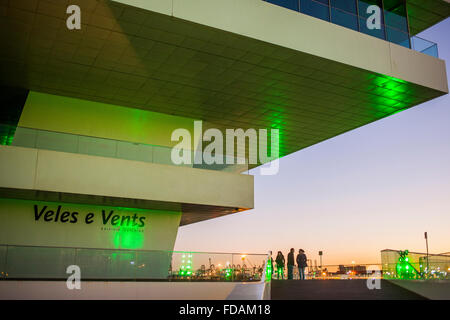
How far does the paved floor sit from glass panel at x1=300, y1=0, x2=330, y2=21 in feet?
28.4

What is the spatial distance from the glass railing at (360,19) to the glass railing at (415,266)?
829 cm

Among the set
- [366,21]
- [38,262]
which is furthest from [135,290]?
[366,21]

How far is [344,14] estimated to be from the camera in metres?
15.4

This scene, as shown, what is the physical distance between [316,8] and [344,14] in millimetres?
1119

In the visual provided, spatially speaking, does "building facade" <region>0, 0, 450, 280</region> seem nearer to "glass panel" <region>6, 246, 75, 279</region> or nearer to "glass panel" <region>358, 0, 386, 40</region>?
"glass panel" <region>358, 0, 386, 40</region>

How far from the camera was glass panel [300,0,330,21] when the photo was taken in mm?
14531

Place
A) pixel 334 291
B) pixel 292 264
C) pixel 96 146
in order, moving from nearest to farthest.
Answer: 1. pixel 334 291
2. pixel 96 146
3. pixel 292 264

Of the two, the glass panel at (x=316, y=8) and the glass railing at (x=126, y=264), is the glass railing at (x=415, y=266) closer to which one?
the glass railing at (x=126, y=264)

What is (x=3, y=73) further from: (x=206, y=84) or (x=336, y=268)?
(x=336, y=268)

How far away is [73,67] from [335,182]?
2407 centimetres

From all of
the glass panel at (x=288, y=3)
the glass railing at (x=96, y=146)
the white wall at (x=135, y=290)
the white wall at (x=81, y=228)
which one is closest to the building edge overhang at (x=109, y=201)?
the white wall at (x=81, y=228)

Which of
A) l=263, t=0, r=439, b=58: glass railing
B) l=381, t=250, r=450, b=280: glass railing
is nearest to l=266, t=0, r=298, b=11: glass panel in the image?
l=263, t=0, r=439, b=58: glass railing

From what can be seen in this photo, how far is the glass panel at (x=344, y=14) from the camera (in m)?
15.1

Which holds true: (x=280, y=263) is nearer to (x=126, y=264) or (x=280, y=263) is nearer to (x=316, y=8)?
(x=126, y=264)
